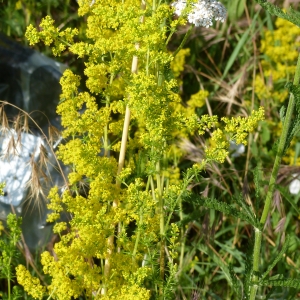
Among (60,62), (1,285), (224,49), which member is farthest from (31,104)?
(224,49)

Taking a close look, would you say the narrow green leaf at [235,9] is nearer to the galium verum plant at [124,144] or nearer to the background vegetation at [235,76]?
the background vegetation at [235,76]

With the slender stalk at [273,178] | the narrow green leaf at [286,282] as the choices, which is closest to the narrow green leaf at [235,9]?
the slender stalk at [273,178]

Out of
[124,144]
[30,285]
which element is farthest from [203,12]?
[30,285]

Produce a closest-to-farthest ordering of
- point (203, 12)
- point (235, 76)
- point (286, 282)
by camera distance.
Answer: point (286, 282) < point (203, 12) < point (235, 76)

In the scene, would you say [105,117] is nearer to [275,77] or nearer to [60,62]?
[60,62]

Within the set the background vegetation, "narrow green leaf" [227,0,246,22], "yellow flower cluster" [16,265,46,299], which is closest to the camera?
"yellow flower cluster" [16,265,46,299]

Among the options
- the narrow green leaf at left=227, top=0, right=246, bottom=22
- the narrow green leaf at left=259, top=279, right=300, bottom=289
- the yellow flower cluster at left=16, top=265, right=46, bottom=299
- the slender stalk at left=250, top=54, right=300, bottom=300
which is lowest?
the yellow flower cluster at left=16, top=265, right=46, bottom=299

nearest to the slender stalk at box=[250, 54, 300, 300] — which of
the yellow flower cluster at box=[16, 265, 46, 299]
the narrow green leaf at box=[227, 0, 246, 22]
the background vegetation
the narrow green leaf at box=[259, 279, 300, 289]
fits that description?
the narrow green leaf at box=[259, 279, 300, 289]

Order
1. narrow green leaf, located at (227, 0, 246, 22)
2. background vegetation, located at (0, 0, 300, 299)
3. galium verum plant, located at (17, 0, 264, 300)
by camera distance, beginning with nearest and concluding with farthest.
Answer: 1. galium verum plant, located at (17, 0, 264, 300)
2. background vegetation, located at (0, 0, 300, 299)
3. narrow green leaf, located at (227, 0, 246, 22)

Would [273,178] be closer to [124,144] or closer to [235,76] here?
[124,144]

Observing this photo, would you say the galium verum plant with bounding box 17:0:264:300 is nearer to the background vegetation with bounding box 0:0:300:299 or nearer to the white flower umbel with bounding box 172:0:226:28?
the white flower umbel with bounding box 172:0:226:28

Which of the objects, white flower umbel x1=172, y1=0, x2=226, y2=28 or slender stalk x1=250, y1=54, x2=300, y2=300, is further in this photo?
white flower umbel x1=172, y1=0, x2=226, y2=28

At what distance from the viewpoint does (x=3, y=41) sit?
259 centimetres

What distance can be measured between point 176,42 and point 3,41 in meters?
0.80
